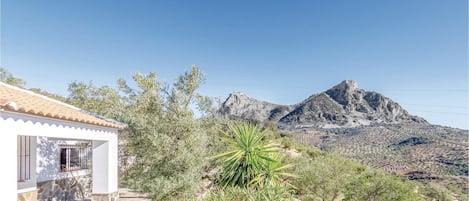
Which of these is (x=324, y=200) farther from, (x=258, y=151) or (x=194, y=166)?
(x=194, y=166)

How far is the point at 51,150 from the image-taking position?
12.1m

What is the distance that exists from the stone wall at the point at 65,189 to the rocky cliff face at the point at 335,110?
60240 millimetres

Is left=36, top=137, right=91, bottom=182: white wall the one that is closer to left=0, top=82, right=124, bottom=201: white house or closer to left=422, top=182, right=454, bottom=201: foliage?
left=0, top=82, right=124, bottom=201: white house

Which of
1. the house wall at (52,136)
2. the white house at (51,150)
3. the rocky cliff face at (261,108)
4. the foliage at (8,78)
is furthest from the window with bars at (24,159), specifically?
the rocky cliff face at (261,108)

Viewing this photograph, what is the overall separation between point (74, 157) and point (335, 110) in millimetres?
82312

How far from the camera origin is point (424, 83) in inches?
1489

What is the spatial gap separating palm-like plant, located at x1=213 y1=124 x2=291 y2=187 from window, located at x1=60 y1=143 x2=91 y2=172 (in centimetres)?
798

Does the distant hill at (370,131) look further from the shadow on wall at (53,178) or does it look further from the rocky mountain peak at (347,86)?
the shadow on wall at (53,178)

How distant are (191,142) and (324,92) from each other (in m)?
96.1

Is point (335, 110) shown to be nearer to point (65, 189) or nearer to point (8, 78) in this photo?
point (8, 78)

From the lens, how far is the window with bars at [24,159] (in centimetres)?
983

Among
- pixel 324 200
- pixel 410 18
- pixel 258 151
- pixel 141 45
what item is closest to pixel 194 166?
pixel 258 151

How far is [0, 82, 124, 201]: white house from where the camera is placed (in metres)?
5.56

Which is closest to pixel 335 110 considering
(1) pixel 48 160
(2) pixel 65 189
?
(2) pixel 65 189
